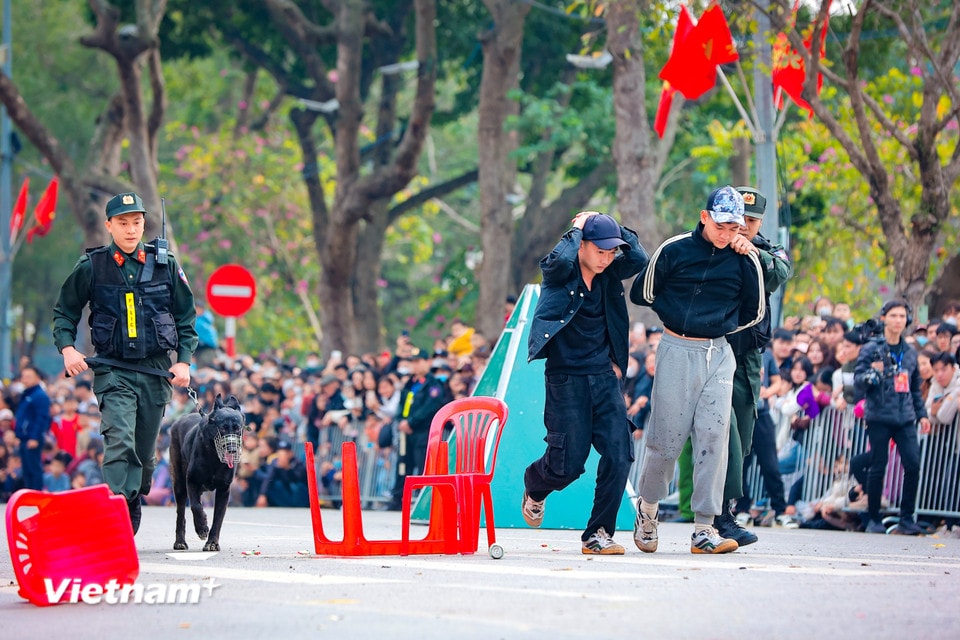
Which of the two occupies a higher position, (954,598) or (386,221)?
(386,221)

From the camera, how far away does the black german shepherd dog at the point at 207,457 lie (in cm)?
1026

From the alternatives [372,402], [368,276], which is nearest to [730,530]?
[372,402]

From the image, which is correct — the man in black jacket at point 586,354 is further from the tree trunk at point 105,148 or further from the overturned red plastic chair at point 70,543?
the tree trunk at point 105,148

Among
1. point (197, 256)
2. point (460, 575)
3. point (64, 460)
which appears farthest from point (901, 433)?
point (197, 256)

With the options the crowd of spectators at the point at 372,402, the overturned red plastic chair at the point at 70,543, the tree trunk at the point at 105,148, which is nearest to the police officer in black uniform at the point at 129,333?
the overturned red plastic chair at the point at 70,543

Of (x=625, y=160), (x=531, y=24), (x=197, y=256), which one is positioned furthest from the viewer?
(x=197, y=256)

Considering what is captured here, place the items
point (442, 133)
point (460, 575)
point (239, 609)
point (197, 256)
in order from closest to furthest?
point (239, 609) → point (460, 575) → point (197, 256) → point (442, 133)

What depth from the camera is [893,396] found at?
43.2 ft

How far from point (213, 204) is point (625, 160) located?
693 inches

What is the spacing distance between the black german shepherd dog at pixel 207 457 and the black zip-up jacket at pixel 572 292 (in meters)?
1.94

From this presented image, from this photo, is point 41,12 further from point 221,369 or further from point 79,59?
point 221,369

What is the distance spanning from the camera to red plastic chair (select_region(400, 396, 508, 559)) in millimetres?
9484

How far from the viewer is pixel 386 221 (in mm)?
28281

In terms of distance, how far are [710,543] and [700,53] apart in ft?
30.8
